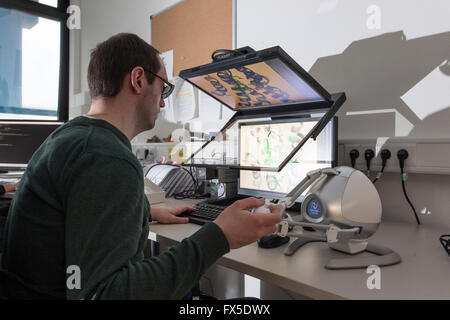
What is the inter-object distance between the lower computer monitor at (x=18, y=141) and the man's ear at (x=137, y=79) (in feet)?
5.35

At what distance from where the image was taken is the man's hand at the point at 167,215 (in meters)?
1.02

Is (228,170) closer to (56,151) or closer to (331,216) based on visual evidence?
(331,216)

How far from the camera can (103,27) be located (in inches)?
110

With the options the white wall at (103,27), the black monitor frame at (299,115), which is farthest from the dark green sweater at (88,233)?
the white wall at (103,27)

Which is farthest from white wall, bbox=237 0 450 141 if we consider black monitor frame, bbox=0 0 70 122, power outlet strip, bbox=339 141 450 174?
black monitor frame, bbox=0 0 70 122

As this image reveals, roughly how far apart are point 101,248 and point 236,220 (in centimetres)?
26

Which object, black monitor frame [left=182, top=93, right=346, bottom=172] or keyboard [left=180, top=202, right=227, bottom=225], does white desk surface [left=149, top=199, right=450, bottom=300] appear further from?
black monitor frame [left=182, top=93, right=346, bottom=172]

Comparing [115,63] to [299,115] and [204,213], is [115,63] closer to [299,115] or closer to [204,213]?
[204,213]

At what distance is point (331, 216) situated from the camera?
71 cm

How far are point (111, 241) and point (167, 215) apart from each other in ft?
1.71

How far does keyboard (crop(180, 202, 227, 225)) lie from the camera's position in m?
1.00

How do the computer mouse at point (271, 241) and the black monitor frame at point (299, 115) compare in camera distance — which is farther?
the black monitor frame at point (299, 115)

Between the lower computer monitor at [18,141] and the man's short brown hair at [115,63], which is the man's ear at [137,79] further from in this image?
the lower computer monitor at [18,141]

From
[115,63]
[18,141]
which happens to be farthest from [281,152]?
[18,141]
